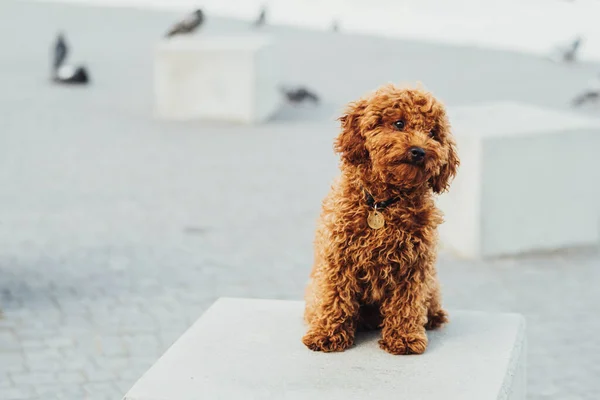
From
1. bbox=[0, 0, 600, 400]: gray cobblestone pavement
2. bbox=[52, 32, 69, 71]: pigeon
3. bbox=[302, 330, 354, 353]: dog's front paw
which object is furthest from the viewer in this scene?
bbox=[52, 32, 69, 71]: pigeon

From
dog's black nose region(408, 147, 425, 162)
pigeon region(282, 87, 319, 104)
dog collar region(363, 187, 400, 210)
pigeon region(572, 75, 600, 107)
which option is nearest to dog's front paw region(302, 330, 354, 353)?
dog collar region(363, 187, 400, 210)

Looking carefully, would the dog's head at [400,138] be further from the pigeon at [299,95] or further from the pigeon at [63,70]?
the pigeon at [63,70]

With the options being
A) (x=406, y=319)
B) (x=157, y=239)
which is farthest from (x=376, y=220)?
(x=157, y=239)

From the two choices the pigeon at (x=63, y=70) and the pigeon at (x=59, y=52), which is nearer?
the pigeon at (x=63, y=70)

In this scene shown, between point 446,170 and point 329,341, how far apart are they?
32.9 inches

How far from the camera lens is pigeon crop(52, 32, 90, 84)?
59.5 ft

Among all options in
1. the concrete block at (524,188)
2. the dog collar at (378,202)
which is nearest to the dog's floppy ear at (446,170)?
the dog collar at (378,202)

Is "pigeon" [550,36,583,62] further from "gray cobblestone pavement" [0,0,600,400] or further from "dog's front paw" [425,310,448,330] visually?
"dog's front paw" [425,310,448,330]

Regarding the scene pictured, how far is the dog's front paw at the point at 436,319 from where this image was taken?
14.6 ft

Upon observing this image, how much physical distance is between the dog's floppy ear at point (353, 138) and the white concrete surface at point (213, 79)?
11.0 metres

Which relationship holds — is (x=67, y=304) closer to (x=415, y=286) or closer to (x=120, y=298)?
(x=120, y=298)

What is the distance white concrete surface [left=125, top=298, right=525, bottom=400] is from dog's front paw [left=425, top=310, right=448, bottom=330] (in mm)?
39

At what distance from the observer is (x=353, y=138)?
3826 mm

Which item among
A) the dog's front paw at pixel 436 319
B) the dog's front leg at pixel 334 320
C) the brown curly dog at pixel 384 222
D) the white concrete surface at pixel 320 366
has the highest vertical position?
the brown curly dog at pixel 384 222
